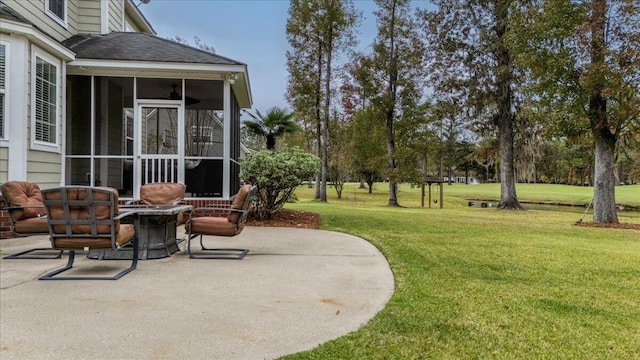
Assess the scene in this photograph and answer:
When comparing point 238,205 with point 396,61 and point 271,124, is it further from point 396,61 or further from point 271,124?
point 396,61

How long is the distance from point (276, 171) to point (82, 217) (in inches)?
182

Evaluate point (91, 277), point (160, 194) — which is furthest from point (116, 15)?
point (91, 277)

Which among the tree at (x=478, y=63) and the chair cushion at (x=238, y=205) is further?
the tree at (x=478, y=63)

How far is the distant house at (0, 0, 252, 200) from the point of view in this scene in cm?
675

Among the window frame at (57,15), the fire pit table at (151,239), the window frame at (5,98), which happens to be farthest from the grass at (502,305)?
the window frame at (57,15)

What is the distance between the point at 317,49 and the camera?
2244 centimetres

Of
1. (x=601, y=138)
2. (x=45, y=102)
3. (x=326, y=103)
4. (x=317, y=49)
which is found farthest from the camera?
(x=326, y=103)

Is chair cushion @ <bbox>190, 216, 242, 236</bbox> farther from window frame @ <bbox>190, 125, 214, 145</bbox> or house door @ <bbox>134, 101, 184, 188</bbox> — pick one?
window frame @ <bbox>190, 125, 214, 145</bbox>

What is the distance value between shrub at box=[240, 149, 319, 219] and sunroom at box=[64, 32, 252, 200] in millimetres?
553

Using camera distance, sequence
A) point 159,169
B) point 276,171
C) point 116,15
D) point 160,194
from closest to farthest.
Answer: point 160,194 < point 276,171 < point 159,169 < point 116,15

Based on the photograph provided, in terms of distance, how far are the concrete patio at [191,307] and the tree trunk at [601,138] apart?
10.7 metres

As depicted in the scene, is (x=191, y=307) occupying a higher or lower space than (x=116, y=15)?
lower

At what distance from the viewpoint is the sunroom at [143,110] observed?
835cm

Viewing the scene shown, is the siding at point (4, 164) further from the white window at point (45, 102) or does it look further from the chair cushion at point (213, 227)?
the chair cushion at point (213, 227)
